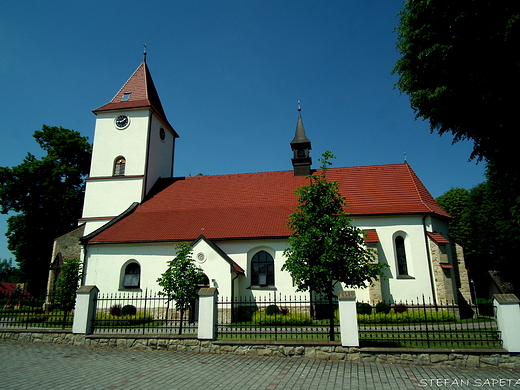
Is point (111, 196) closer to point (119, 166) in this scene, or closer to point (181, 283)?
point (119, 166)

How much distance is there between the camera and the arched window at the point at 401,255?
59.2 ft

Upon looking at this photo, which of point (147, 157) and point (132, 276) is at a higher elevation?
point (147, 157)

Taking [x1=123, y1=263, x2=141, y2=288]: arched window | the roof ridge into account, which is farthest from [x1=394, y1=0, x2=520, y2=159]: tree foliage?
[x1=123, y1=263, x2=141, y2=288]: arched window

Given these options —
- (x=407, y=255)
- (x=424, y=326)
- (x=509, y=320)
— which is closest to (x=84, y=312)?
(x=509, y=320)

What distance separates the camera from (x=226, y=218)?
66.1ft

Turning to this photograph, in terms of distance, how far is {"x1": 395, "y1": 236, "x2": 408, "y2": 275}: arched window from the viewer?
1805cm

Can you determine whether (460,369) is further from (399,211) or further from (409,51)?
(409,51)

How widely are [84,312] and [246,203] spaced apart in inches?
464

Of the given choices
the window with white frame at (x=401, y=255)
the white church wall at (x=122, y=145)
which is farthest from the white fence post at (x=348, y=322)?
the white church wall at (x=122, y=145)

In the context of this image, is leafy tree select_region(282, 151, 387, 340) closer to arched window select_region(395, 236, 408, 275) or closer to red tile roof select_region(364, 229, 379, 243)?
red tile roof select_region(364, 229, 379, 243)

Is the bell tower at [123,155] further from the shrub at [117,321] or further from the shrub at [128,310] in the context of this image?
the shrub at [117,321]

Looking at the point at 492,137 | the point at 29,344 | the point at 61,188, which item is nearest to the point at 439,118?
the point at 492,137

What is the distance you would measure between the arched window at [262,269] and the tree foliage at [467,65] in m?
10.6

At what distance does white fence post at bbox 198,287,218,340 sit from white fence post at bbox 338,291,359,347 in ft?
12.1
